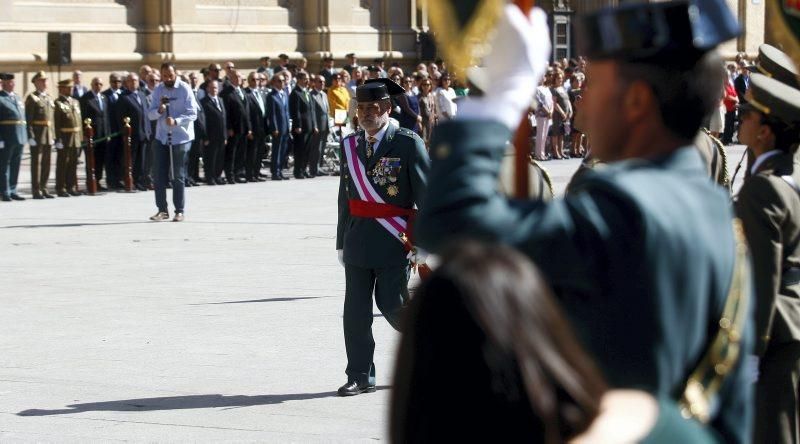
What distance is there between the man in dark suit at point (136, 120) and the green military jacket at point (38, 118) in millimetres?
1352

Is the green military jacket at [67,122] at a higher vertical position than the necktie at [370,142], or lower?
lower

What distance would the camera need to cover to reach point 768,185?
4949 mm

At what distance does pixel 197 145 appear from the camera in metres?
22.4

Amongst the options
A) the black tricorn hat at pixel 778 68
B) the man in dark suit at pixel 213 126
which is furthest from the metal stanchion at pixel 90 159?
the black tricorn hat at pixel 778 68

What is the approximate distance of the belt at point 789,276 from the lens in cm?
506

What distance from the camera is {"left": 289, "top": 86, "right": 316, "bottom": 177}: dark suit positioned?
24.2 meters

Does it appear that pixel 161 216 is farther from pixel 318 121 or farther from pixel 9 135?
pixel 318 121

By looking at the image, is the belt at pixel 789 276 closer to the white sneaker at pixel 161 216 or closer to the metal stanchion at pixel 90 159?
the white sneaker at pixel 161 216

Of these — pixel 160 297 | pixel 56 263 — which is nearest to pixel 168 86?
pixel 56 263

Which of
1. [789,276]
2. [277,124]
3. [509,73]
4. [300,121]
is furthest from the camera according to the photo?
[300,121]

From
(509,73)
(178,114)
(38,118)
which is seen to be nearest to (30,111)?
(38,118)

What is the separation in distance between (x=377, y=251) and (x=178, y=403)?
1342mm

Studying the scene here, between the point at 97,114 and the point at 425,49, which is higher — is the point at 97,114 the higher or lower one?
the lower one

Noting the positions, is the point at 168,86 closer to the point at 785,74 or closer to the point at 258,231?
the point at 258,231
